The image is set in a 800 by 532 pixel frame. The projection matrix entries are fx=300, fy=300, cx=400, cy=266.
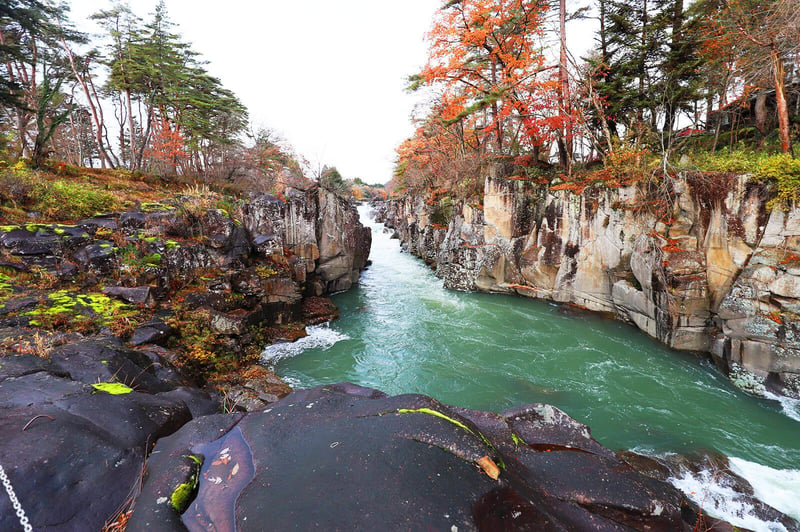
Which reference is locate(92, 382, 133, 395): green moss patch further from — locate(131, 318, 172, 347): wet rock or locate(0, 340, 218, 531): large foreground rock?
locate(131, 318, 172, 347): wet rock

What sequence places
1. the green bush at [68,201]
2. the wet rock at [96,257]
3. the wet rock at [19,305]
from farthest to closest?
the green bush at [68,201] → the wet rock at [96,257] → the wet rock at [19,305]

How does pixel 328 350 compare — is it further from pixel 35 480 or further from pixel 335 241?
pixel 35 480

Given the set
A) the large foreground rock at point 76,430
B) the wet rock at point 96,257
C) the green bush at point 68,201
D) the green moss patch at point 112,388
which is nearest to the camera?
the large foreground rock at point 76,430

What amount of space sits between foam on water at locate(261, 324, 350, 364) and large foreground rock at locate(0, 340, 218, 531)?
4250mm

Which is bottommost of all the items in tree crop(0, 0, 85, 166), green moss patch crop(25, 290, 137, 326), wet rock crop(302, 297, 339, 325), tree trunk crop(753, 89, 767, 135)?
wet rock crop(302, 297, 339, 325)

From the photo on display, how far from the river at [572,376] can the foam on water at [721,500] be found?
0.02m

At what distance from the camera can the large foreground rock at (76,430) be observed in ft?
8.90

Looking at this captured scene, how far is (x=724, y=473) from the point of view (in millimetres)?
5238

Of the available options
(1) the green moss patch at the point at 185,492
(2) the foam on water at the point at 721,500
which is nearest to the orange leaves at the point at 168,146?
(1) the green moss patch at the point at 185,492

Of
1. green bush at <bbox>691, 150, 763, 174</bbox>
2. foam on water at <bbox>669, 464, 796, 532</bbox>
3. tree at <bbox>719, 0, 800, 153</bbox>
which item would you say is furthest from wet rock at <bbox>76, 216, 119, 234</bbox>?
tree at <bbox>719, 0, 800, 153</bbox>

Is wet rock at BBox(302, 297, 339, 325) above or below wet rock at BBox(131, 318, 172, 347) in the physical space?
below

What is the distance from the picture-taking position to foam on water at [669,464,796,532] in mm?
4387

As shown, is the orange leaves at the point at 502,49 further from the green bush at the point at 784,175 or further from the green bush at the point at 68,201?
the green bush at the point at 68,201

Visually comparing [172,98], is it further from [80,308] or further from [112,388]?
[112,388]
